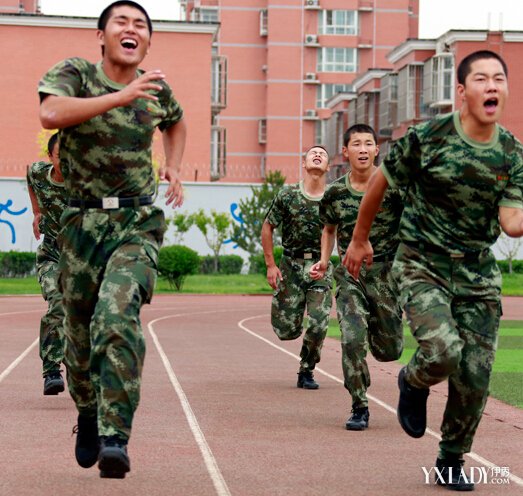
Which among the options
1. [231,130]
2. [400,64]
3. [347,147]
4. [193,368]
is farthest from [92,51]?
[347,147]

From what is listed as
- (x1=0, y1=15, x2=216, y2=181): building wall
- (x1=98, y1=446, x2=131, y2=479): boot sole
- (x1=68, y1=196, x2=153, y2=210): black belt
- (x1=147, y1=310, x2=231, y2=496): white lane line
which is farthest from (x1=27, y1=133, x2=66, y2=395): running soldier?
(x1=0, y1=15, x2=216, y2=181): building wall

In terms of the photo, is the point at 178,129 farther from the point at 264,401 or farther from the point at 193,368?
the point at 193,368

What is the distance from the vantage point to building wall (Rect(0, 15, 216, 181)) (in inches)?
2643

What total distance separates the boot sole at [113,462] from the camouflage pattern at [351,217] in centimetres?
452

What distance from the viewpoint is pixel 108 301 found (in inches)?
278

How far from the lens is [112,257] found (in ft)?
23.9

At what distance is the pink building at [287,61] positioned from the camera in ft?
328

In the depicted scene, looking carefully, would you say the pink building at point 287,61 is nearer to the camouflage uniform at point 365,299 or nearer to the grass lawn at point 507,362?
the grass lawn at point 507,362

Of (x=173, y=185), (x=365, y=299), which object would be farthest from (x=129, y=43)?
(x=365, y=299)

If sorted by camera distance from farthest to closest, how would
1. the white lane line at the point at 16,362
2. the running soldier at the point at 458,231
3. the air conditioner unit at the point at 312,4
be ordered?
the air conditioner unit at the point at 312,4 < the white lane line at the point at 16,362 < the running soldier at the point at 458,231

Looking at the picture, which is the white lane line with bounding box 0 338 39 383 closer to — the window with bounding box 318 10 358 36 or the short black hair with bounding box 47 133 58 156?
the short black hair with bounding box 47 133 58 156

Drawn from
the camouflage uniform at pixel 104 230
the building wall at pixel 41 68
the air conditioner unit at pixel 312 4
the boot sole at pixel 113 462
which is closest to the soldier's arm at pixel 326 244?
the camouflage uniform at pixel 104 230

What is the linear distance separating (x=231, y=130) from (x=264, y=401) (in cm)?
9027

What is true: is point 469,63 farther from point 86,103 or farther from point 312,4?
point 312,4
